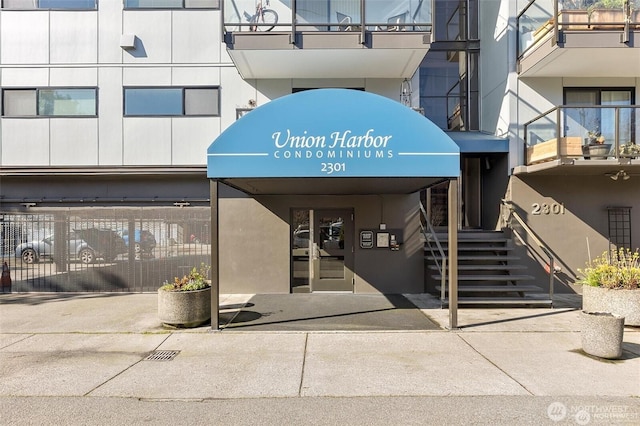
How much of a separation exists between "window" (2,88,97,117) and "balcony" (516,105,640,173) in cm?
1251

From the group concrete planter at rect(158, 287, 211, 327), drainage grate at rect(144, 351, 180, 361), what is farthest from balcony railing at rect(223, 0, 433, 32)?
drainage grate at rect(144, 351, 180, 361)

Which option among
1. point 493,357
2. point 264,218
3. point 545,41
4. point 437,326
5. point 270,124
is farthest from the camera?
point 264,218

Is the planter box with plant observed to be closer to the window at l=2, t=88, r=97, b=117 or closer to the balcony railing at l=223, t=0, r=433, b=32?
the balcony railing at l=223, t=0, r=433, b=32

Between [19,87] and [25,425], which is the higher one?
[19,87]

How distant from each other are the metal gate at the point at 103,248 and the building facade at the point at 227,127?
0.13 feet

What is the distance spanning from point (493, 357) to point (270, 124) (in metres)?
5.29

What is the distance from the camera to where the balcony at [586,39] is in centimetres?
929

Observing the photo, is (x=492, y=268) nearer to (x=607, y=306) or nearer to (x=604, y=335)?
(x=607, y=306)

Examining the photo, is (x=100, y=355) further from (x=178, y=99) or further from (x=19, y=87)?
(x=19, y=87)

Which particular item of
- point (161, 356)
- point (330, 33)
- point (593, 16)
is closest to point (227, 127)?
point (330, 33)

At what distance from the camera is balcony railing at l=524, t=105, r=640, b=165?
918 centimetres

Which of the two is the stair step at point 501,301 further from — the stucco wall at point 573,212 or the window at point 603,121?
the window at point 603,121

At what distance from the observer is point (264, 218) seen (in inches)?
431

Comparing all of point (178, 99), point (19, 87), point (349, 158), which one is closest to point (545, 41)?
point (349, 158)
